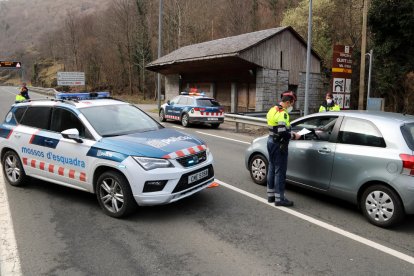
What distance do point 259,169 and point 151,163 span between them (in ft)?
9.05

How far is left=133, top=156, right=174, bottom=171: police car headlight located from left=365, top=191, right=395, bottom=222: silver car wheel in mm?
2877

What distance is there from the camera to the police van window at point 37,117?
6.26 metres

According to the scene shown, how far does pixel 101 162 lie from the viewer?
524 centimetres

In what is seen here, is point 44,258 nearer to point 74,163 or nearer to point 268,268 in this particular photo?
point 74,163

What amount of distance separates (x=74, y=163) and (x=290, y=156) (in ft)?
11.8

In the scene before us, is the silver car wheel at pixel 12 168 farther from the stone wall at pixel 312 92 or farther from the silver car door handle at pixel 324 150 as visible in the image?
the stone wall at pixel 312 92

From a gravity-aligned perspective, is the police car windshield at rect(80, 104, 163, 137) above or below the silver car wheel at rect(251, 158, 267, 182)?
above

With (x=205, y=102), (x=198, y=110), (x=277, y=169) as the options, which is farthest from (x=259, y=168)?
(x=205, y=102)

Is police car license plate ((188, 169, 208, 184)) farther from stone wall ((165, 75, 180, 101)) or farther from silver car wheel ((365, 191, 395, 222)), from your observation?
stone wall ((165, 75, 180, 101))

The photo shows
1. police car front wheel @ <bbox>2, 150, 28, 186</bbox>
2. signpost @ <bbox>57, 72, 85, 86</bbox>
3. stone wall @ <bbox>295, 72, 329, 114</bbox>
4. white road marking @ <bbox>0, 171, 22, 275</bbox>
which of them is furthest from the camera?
signpost @ <bbox>57, 72, 85, 86</bbox>

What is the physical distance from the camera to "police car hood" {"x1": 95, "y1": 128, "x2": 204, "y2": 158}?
5.12m

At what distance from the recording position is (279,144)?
5773 mm

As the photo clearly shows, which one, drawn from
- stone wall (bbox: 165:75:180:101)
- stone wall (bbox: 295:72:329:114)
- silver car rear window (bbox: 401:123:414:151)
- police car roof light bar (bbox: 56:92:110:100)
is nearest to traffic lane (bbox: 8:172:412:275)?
silver car rear window (bbox: 401:123:414:151)

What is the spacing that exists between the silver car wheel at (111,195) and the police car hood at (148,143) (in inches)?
19.4
